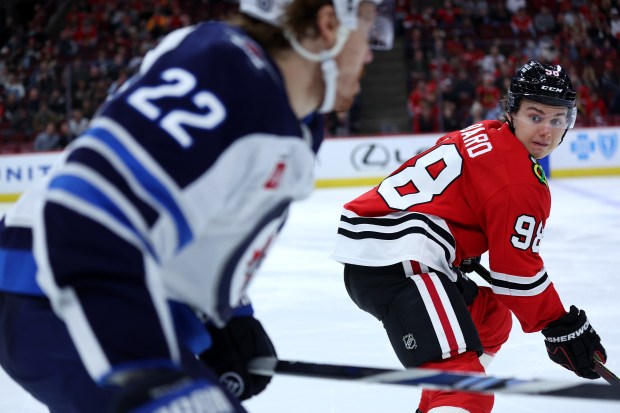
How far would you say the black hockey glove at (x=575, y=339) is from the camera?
2.07 meters

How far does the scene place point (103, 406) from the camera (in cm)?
99

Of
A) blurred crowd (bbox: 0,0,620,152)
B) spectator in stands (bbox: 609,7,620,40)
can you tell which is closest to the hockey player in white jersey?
blurred crowd (bbox: 0,0,620,152)

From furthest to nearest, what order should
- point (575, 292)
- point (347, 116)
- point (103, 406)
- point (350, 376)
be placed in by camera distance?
point (347, 116)
point (575, 292)
point (350, 376)
point (103, 406)

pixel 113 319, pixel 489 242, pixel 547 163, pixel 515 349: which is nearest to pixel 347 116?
pixel 547 163

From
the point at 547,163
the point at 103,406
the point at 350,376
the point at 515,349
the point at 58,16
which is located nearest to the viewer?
the point at 103,406

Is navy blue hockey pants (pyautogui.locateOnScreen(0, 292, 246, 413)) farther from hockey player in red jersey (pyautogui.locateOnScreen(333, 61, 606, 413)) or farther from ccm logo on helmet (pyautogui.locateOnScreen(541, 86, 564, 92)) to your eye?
ccm logo on helmet (pyautogui.locateOnScreen(541, 86, 564, 92))

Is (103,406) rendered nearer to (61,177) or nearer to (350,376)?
(61,177)

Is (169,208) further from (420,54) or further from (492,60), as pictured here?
(420,54)

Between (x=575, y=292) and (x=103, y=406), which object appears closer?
(x=103, y=406)

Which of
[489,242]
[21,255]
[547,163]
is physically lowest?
[547,163]

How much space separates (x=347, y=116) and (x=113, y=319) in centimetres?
858

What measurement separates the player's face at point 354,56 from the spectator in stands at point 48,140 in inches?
326

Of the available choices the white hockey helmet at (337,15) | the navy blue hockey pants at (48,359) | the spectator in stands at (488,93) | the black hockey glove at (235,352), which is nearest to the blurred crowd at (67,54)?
the spectator in stands at (488,93)

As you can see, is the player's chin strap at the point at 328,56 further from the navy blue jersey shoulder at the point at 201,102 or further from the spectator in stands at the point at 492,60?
the spectator in stands at the point at 492,60
